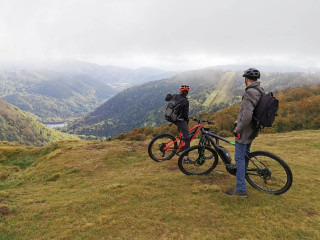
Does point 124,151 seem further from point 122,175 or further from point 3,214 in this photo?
point 3,214

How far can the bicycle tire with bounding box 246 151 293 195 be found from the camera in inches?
317

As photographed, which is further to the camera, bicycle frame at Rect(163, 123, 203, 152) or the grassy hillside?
bicycle frame at Rect(163, 123, 203, 152)

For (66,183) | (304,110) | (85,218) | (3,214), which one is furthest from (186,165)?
(304,110)

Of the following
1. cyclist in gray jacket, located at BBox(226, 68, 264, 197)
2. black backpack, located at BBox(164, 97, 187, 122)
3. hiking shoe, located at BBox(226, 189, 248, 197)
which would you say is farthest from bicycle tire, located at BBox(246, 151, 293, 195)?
black backpack, located at BBox(164, 97, 187, 122)

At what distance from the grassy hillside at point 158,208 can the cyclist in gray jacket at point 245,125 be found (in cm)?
81

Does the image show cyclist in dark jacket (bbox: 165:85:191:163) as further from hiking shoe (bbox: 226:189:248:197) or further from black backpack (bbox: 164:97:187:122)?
hiking shoe (bbox: 226:189:248:197)

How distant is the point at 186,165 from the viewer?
10.7 meters

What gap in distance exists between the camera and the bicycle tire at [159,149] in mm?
12211

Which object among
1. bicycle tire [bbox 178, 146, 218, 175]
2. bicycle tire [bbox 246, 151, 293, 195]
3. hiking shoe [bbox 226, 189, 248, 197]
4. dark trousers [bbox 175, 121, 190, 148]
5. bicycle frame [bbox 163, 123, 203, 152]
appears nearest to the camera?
hiking shoe [bbox 226, 189, 248, 197]

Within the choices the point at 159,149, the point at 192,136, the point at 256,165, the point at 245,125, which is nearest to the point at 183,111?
the point at 192,136

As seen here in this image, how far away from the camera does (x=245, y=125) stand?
7.39 m

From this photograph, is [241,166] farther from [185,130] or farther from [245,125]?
[185,130]

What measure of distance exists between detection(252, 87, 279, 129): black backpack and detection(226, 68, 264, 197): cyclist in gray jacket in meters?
0.16

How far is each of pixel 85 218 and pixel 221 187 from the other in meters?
5.37
